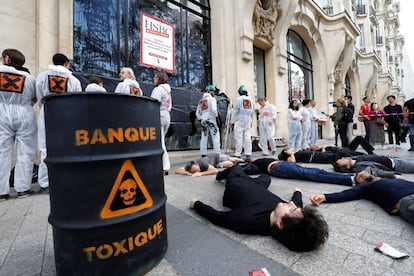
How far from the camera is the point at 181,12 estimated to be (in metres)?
8.37

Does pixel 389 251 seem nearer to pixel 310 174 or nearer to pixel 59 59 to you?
pixel 310 174

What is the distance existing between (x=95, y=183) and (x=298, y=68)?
16.0m

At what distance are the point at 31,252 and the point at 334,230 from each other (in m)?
2.27

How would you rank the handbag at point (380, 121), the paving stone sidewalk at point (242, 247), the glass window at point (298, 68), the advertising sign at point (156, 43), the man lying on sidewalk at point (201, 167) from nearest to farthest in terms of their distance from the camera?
1. the paving stone sidewalk at point (242, 247)
2. the man lying on sidewalk at point (201, 167)
3. the advertising sign at point (156, 43)
4. the handbag at point (380, 121)
5. the glass window at point (298, 68)

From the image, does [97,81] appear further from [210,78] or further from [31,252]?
[210,78]

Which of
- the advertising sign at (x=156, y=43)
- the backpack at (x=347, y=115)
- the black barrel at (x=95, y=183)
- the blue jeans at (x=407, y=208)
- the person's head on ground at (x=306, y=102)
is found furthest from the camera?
the person's head on ground at (x=306, y=102)

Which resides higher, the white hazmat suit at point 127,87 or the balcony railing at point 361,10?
the balcony railing at point 361,10

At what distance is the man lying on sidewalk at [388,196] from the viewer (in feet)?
6.10

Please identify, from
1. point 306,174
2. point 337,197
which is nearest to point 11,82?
point 337,197

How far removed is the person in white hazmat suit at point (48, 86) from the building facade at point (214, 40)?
6.66ft

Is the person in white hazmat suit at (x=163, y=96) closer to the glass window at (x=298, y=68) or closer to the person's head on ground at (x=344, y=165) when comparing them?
the person's head on ground at (x=344, y=165)

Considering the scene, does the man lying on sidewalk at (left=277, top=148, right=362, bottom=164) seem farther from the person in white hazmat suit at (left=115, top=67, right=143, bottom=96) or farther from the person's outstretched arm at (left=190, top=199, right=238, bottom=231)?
the person in white hazmat suit at (left=115, top=67, right=143, bottom=96)

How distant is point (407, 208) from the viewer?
1801 mm

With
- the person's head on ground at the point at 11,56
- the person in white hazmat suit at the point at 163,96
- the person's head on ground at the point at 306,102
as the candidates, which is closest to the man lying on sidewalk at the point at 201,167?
the person in white hazmat suit at the point at 163,96
